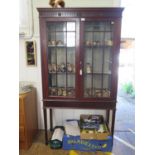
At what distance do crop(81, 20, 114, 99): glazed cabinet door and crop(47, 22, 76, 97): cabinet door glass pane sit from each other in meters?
0.17

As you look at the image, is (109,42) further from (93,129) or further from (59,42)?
(93,129)

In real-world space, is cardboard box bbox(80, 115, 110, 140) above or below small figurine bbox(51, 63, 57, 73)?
below

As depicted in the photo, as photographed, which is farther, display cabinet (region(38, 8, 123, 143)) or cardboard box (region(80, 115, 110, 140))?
cardboard box (region(80, 115, 110, 140))

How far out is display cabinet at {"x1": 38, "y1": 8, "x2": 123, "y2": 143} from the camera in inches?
75.9

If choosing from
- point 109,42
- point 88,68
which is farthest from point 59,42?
point 109,42

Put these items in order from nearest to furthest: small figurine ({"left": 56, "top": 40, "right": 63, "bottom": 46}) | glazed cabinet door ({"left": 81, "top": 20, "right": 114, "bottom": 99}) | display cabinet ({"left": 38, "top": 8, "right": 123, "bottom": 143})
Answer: display cabinet ({"left": 38, "top": 8, "right": 123, "bottom": 143}) → glazed cabinet door ({"left": 81, "top": 20, "right": 114, "bottom": 99}) → small figurine ({"left": 56, "top": 40, "right": 63, "bottom": 46})

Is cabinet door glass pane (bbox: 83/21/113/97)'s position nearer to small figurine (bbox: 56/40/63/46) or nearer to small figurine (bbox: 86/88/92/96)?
small figurine (bbox: 86/88/92/96)

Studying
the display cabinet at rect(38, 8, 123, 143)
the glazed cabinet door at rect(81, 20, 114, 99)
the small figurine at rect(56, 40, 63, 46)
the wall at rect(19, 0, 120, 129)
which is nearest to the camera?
the display cabinet at rect(38, 8, 123, 143)

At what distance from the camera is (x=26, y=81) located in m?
2.53

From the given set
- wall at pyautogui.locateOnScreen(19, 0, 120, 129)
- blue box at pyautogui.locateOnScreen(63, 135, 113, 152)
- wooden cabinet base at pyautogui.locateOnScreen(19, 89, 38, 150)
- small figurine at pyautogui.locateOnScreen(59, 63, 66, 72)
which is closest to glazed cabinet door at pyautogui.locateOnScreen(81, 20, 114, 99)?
small figurine at pyautogui.locateOnScreen(59, 63, 66, 72)

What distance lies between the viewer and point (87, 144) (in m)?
2.12

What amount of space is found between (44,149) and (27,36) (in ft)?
5.31

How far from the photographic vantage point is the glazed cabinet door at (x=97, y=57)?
79.9 inches
